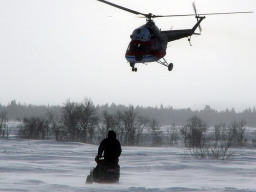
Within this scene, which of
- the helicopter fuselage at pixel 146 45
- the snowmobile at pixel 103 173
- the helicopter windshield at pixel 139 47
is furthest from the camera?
the helicopter windshield at pixel 139 47

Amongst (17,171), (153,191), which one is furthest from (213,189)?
(17,171)

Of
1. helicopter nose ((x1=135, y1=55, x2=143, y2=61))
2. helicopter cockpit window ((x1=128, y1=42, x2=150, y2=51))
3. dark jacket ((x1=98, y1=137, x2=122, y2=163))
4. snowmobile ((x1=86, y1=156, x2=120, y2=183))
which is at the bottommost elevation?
snowmobile ((x1=86, y1=156, x2=120, y2=183))

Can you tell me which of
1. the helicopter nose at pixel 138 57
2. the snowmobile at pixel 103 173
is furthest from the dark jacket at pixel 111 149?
the helicopter nose at pixel 138 57

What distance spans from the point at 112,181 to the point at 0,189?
345 cm

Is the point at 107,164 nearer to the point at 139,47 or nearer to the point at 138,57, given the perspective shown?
the point at 138,57

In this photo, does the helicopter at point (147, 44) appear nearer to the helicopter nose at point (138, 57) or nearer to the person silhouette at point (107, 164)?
the helicopter nose at point (138, 57)

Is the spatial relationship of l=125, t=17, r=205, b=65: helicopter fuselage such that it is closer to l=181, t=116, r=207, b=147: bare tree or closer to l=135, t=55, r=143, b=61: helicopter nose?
l=135, t=55, r=143, b=61: helicopter nose

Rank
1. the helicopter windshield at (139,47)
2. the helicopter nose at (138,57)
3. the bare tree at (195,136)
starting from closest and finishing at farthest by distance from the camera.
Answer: the helicopter nose at (138,57) → the helicopter windshield at (139,47) → the bare tree at (195,136)

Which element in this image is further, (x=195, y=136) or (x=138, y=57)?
(x=195, y=136)

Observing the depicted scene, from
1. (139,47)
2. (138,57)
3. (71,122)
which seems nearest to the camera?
(138,57)

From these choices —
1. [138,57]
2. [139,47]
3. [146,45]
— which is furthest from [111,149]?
[146,45]

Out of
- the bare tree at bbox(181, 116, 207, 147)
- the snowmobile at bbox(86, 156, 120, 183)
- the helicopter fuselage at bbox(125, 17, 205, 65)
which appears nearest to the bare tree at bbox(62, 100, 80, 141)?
the bare tree at bbox(181, 116, 207, 147)

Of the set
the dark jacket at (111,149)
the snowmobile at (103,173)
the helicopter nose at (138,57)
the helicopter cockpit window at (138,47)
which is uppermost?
the helicopter cockpit window at (138,47)

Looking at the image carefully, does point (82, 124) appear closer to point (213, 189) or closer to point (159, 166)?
point (159, 166)
